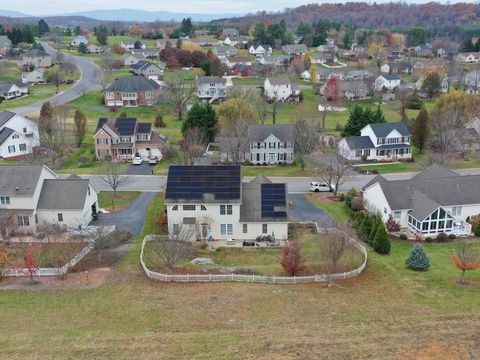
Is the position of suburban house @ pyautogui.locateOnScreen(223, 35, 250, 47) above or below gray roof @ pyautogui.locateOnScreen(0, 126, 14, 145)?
above

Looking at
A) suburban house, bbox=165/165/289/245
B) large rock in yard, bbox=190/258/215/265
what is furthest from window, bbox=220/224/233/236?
large rock in yard, bbox=190/258/215/265

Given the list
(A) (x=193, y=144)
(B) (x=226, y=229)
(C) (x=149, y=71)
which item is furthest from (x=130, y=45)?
(B) (x=226, y=229)

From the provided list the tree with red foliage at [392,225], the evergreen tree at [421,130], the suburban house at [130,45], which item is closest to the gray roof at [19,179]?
the tree with red foliage at [392,225]

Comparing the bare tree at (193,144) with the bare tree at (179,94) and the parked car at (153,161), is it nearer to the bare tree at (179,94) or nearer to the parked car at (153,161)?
the parked car at (153,161)

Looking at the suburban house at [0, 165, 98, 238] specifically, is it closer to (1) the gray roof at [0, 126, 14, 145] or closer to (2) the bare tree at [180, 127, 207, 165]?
(2) the bare tree at [180, 127, 207, 165]

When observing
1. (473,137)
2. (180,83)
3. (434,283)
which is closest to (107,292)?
(434,283)

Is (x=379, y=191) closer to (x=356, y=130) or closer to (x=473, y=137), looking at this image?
(x=356, y=130)
